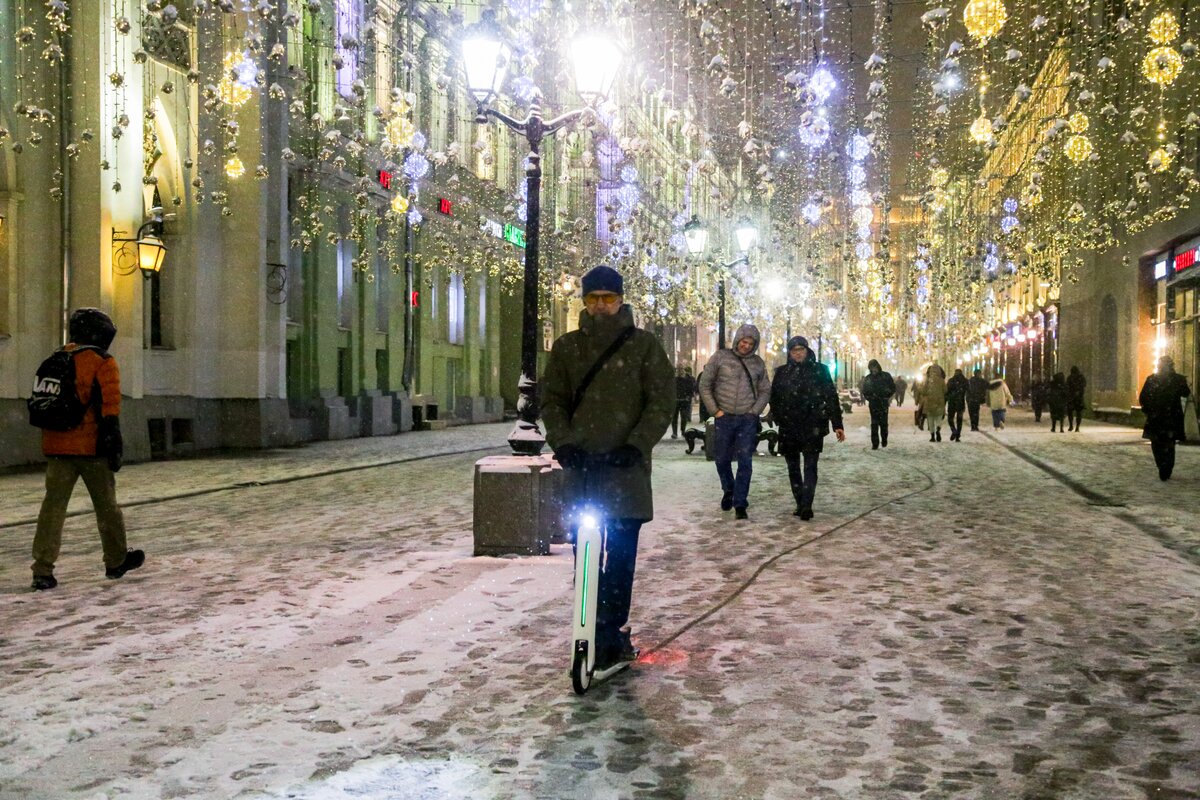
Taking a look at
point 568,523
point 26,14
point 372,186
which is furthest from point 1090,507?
point 372,186

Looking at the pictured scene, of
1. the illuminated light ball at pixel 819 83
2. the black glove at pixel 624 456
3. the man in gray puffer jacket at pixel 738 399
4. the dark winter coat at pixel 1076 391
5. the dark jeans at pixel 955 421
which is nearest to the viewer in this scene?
the black glove at pixel 624 456

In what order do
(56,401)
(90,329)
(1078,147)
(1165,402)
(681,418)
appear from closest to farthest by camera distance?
(56,401), (90,329), (1165,402), (1078,147), (681,418)

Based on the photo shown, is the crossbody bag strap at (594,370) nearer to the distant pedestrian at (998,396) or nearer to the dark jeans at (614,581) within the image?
the dark jeans at (614,581)

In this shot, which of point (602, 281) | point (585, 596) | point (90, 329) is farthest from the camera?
point (90, 329)

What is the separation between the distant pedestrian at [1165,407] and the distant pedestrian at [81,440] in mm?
13755

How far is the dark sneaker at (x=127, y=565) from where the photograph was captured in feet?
28.1

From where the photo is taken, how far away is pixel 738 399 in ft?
40.4

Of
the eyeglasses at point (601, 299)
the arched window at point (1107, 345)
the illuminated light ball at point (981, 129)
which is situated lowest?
the eyeglasses at point (601, 299)

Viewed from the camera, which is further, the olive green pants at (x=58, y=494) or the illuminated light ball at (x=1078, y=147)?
the illuminated light ball at (x=1078, y=147)

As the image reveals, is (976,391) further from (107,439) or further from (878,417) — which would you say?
(107,439)

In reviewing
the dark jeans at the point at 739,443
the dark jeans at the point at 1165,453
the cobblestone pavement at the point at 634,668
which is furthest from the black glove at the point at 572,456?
the dark jeans at the point at 1165,453

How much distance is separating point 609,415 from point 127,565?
4.78m

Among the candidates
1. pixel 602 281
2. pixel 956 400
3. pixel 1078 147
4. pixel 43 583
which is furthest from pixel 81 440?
pixel 956 400

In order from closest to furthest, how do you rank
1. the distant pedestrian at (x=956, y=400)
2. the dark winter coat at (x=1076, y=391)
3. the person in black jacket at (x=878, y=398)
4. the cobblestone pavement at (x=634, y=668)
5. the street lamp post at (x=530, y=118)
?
the cobblestone pavement at (x=634, y=668) → the street lamp post at (x=530, y=118) → the person in black jacket at (x=878, y=398) → the distant pedestrian at (x=956, y=400) → the dark winter coat at (x=1076, y=391)
